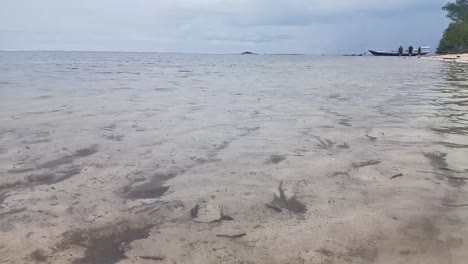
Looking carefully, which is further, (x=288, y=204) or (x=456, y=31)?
(x=456, y=31)

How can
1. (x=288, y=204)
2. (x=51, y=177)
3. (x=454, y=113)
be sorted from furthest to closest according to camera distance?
(x=454, y=113), (x=51, y=177), (x=288, y=204)

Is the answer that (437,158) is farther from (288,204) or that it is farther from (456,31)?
(456,31)

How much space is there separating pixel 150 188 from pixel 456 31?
8687 cm

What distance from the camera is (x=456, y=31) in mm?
76875

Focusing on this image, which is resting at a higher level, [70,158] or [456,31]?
[456,31]

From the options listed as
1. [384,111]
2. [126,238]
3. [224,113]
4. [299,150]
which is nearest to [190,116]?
[224,113]

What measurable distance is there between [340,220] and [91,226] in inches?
81.3


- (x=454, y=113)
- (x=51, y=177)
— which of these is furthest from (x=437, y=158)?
(x=51, y=177)

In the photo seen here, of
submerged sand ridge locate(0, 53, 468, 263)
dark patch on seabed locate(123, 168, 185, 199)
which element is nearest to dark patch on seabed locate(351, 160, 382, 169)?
submerged sand ridge locate(0, 53, 468, 263)

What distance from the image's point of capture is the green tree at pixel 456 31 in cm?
7600

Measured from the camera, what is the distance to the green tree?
76000 mm

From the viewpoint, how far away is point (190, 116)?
347 inches

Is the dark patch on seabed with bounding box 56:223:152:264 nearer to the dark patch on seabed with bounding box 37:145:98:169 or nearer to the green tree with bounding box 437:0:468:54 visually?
the dark patch on seabed with bounding box 37:145:98:169

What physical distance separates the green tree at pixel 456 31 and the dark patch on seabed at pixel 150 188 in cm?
8384
